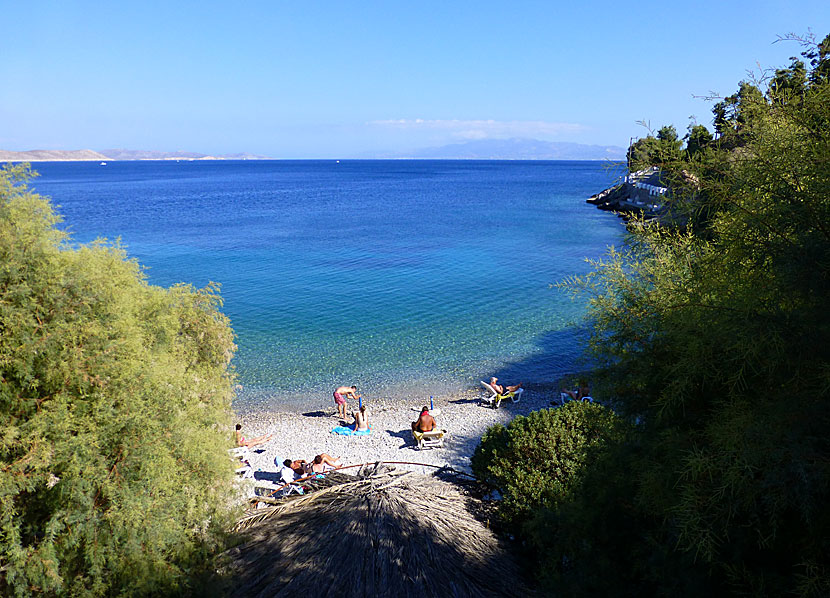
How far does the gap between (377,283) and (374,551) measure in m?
24.0

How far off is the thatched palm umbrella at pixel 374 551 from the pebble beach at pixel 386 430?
4459 millimetres

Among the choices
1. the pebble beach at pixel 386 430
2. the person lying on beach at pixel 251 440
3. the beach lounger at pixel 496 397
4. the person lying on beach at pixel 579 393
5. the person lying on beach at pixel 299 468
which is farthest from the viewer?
the beach lounger at pixel 496 397

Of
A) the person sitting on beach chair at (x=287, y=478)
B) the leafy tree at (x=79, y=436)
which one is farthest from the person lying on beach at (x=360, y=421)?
the leafy tree at (x=79, y=436)

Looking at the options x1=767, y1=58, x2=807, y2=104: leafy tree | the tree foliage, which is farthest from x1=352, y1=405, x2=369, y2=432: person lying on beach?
x1=767, y1=58, x2=807, y2=104: leafy tree

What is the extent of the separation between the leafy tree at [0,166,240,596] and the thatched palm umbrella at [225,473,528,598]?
1.12 meters

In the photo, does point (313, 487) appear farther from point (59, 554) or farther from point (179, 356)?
point (59, 554)

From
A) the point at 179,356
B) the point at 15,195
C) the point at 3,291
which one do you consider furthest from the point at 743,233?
the point at 179,356

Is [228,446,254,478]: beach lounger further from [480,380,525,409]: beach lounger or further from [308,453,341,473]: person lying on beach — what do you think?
[480,380,525,409]: beach lounger

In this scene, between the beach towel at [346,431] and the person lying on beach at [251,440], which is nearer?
the person lying on beach at [251,440]

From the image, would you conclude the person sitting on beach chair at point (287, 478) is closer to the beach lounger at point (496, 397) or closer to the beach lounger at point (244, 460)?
the beach lounger at point (244, 460)

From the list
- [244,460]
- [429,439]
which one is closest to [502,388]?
[429,439]

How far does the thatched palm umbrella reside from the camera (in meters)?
6.16

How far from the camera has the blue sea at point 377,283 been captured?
1880 centimetres

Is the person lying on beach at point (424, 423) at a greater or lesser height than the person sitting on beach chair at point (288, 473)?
greater
